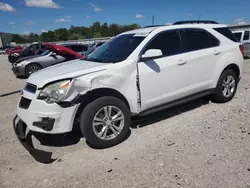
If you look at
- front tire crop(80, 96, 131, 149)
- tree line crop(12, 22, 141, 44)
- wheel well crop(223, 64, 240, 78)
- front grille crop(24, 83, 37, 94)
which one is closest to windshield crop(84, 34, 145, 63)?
front tire crop(80, 96, 131, 149)

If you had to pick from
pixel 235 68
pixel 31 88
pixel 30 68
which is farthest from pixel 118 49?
pixel 30 68

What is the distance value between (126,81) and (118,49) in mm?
884

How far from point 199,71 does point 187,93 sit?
0.52m

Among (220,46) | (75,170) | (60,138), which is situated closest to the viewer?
(75,170)

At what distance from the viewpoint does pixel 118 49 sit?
4.40 metres

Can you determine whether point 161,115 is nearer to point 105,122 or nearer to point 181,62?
point 181,62

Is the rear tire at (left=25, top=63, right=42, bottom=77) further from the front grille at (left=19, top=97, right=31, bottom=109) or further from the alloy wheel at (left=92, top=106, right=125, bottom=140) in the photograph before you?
the alloy wheel at (left=92, top=106, right=125, bottom=140)

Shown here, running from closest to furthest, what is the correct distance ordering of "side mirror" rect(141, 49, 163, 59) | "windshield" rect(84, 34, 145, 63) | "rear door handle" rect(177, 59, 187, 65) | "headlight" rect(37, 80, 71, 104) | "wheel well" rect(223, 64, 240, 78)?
"headlight" rect(37, 80, 71, 104) < "side mirror" rect(141, 49, 163, 59) < "windshield" rect(84, 34, 145, 63) < "rear door handle" rect(177, 59, 187, 65) < "wheel well" rect(223, 64, 240, 78)

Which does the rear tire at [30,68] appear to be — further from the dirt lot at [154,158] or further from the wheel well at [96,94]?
the wheel well at [96,94]

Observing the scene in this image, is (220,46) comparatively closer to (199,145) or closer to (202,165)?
(199,145)

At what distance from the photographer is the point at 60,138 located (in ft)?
13.8

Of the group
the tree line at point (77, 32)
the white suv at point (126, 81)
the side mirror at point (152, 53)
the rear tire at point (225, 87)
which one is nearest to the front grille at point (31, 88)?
the white suv at point (126, 81)

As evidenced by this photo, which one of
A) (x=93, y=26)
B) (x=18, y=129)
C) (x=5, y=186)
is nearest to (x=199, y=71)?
(x=18, y=129)

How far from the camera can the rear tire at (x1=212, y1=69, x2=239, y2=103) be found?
17.0 ft
